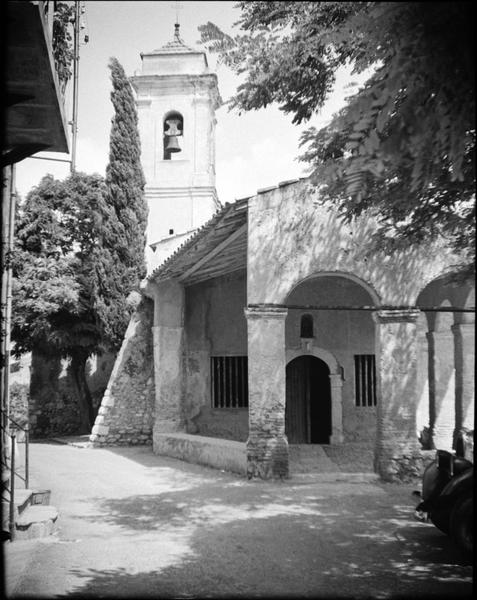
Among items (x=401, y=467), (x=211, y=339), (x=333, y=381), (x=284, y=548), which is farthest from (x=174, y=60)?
(x=284, y=548)

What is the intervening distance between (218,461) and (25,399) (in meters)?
10.8

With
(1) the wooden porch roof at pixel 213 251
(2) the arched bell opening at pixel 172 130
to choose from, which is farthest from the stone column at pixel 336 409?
(2) the arched bell opening at pixel 172 130

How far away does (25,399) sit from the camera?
20.5 metres

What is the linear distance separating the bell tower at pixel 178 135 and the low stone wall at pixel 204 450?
1029 centimetres

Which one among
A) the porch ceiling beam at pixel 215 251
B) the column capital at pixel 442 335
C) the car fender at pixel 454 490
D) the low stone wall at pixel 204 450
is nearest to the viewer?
the car fender at pixel 454 490

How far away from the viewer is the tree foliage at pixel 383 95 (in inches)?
120

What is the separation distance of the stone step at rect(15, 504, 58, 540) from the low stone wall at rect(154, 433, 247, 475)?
4257 mm

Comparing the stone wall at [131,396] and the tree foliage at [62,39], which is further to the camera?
the stone wall at [131,396]

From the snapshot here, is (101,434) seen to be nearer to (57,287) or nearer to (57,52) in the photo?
(57,287)

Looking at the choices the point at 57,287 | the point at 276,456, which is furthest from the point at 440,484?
the point at 57,287

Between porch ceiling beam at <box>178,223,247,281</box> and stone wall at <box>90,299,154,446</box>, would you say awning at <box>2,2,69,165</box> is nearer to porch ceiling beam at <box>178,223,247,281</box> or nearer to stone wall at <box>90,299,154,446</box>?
porch ceiling beam at <box>178,223,247,281</box>

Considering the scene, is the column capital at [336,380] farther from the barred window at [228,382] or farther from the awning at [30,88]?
the awning at [30,88]

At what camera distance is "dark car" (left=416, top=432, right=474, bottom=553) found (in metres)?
6.28

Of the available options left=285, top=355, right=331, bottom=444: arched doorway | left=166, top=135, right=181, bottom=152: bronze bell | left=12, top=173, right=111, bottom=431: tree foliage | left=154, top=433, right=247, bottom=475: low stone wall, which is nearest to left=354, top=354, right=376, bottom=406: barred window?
left=285, top=355, right=331, bottom=444: arched doorway
